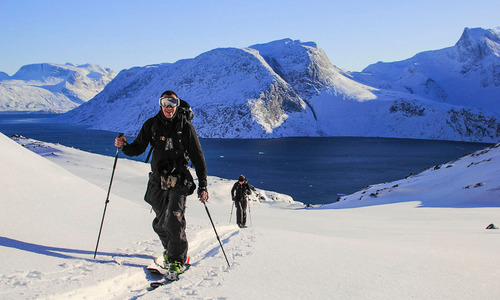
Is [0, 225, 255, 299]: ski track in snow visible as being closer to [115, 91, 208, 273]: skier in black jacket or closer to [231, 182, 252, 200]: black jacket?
[115, 91, 208, 273]: skier in black jacket

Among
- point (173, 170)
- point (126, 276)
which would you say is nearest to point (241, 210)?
point (173, 170)

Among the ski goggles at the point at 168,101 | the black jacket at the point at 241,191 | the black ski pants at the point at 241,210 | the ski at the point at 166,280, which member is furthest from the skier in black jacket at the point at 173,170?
the black jacket at the point at 241,191

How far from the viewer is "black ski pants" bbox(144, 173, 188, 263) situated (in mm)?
4938

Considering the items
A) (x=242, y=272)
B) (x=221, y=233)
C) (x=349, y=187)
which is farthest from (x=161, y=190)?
(x=349, y=187)

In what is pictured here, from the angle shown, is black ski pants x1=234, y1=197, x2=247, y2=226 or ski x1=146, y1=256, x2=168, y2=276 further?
black ski pants x1=234, y1=197, x2=247, y2=226

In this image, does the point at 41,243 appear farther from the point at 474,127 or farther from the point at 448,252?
the point at 474,127

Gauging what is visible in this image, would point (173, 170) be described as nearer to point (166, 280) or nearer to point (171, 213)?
point (171, 213)

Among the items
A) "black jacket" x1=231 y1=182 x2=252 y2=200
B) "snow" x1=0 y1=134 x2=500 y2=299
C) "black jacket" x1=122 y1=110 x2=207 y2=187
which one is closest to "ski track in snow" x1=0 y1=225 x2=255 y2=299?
"snow" x1=0 y1=134 x2=500 y2=299

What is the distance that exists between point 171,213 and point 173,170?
605 millimetres

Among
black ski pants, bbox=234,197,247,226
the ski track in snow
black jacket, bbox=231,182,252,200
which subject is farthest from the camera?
black jacket, bbox=231,182,252,200

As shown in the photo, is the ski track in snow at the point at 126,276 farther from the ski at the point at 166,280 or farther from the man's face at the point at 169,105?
the man's face at the point at 169,105

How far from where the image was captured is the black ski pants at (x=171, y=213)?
4938 millimetres

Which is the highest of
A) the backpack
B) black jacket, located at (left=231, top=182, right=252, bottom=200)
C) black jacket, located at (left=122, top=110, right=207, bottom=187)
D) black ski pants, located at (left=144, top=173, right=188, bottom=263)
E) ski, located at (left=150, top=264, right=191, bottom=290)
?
the backpack

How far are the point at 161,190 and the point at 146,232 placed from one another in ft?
5.59
